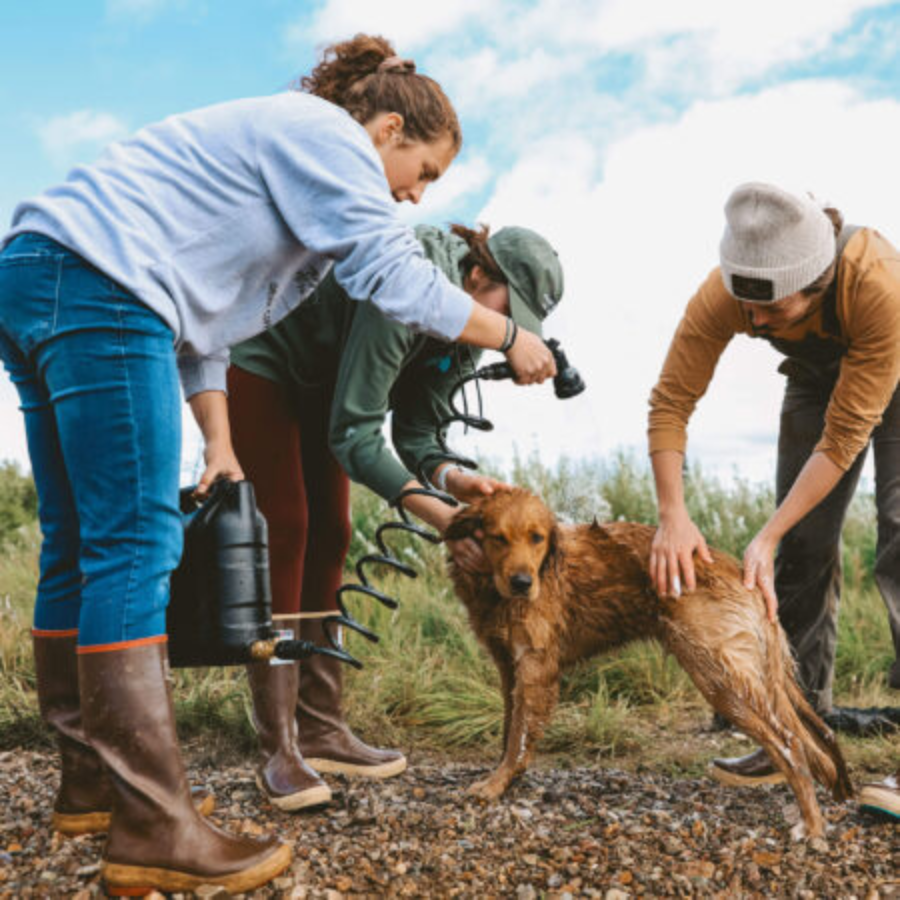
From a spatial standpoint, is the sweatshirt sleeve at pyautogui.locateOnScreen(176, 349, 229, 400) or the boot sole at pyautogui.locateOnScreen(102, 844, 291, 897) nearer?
the boot sole at pyautogui.locateOnScreen(102, 844, 291, 897)

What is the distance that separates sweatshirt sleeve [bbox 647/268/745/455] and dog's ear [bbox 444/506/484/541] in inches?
30.7

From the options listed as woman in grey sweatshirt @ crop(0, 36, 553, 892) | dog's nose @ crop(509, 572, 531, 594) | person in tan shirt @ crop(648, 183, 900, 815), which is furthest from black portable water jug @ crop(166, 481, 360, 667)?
person in tan shirt @ crop(648, 183, 900, 815)

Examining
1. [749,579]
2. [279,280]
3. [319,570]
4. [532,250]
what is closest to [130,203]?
[279,280]

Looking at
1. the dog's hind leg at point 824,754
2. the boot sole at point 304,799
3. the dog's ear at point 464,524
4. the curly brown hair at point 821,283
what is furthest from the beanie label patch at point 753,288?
the boot sole at point 304,799

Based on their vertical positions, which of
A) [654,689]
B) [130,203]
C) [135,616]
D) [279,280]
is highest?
[130,203]

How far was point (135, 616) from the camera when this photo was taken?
7.72 ft

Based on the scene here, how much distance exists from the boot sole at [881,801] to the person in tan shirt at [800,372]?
0.07 ft

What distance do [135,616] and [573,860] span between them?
1.51m

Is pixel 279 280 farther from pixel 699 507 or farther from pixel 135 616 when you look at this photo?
pixel 699 507

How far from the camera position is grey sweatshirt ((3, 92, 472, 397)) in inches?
96.3

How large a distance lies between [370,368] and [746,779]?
2.32m

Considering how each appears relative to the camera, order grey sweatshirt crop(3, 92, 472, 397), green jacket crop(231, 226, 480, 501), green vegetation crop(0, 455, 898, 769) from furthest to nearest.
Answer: green vegetation crop(0, 455, 898, 769)
green jacket crop(231, 226, 480, 501)
grey sweatshirt crop(3, 92, 472, 397)

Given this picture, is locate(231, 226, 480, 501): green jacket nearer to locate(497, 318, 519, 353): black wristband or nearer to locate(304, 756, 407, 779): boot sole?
locate(497, 318, 519, 353): black wristband

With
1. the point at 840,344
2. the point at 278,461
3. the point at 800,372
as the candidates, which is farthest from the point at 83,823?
the point at 800,372
